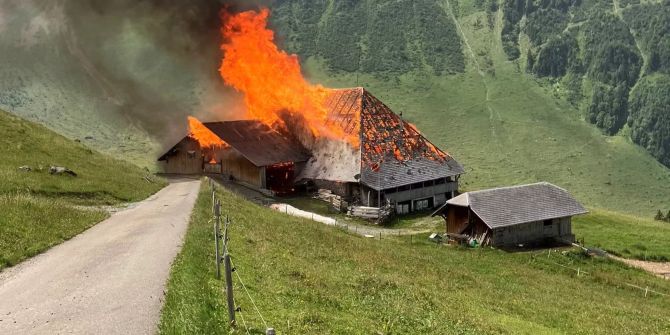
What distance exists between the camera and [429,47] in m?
Answer: 186

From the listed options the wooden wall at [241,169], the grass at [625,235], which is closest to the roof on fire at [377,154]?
the wooden wall at [241,169]

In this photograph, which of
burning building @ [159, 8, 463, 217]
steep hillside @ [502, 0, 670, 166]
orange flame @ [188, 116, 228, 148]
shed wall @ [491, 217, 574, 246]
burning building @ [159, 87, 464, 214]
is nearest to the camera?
shed wall @ [491, 217, 574, 246]

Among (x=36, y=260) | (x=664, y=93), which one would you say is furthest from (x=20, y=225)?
(x=664, y=93)

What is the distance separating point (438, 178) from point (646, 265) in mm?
23670

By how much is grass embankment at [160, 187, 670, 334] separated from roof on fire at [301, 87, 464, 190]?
18.1 metres

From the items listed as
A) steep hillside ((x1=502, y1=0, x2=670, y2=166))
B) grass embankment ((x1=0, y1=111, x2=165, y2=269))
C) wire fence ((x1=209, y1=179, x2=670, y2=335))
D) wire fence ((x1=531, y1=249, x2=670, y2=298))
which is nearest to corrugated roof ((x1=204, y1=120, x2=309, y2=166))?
grass embankment ((x1=0, y1=111, x2=165, y2=269))

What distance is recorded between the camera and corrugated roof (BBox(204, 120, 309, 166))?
2484 inches

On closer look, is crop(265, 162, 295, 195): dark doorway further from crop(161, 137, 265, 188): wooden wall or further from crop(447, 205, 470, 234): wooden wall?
crop(447, 205, 470, 234): wooden wall

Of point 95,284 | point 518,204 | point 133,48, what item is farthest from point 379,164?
point 95,284

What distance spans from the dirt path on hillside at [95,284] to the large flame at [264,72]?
130 feet

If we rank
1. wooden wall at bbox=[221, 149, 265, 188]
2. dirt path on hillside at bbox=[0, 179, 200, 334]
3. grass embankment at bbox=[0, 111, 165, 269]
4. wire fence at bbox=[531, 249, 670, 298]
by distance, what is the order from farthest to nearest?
wooden wall at bbox=[221, 149, 265, 188] → wire fence at bbox=[531, 249, 670, 298] → grass embankment at bbox=[0, 111, 165, 269] → dirt path on hillside at bbox=[0, 179, 200, 334]

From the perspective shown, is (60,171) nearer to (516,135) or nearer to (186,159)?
(186,159)

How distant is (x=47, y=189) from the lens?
112 feet

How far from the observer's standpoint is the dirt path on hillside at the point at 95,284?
14.7 m
